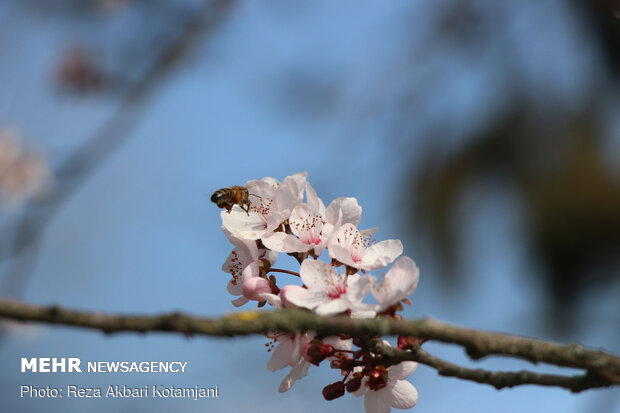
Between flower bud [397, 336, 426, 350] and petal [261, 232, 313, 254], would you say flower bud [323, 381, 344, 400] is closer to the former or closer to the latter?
flower bud [397, 336, 426, 350]

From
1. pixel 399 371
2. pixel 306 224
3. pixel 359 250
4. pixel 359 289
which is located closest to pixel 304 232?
pixel 306 224

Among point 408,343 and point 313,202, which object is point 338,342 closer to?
point 408,343

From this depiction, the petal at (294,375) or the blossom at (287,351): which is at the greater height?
the blossom at (287,351)

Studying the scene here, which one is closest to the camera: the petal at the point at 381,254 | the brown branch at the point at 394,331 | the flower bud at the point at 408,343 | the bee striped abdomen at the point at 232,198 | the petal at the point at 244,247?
the brown branch at the point at 394,331

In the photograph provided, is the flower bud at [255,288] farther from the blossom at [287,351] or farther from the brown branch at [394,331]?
the brown branch at [394,331]

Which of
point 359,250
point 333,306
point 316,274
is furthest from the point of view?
point 359,250

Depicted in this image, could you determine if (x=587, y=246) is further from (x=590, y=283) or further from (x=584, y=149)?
(x=584, y=149)

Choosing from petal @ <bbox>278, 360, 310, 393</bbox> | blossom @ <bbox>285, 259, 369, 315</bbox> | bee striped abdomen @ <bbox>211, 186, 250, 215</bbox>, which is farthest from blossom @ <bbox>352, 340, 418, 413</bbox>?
bee striped abdomen @ <bbox>211, 186, 250, 215</bbox>

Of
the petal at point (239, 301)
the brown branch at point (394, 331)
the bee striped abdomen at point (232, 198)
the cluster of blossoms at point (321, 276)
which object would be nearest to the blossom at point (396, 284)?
the cluster of blossoms at point (321, 276)
